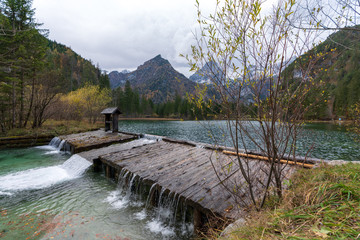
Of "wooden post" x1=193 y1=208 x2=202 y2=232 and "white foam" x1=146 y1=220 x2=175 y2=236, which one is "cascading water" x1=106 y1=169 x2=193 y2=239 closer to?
"white foam" x1=146 y1=220 x2=175 y2=236

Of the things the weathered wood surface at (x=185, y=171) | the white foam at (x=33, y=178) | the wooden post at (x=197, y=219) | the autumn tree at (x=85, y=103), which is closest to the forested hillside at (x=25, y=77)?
the autumn tree at (x=85, y=103)

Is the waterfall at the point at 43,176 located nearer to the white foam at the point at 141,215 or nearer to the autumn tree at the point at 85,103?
the white foam at the point at 141,215

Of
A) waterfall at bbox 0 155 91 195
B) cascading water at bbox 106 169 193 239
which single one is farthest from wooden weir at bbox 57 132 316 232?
waterfall at bbox 0 155 91 195

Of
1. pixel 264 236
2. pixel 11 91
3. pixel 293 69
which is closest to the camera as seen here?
pixel 264 236

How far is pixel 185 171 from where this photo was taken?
5.45 meters

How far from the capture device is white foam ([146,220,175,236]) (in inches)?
158

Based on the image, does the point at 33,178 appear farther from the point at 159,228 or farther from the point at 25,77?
the point at 25,77

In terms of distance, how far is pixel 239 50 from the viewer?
238 centimetres

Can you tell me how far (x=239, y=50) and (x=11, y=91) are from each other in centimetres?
2303

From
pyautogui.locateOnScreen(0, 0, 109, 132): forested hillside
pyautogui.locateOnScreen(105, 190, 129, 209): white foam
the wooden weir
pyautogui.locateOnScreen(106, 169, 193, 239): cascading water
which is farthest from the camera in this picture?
pyautogui.locateOnScreen(0, 0, 109, 132): forested hillside

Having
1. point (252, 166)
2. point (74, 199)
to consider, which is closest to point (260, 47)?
point (252, 166)

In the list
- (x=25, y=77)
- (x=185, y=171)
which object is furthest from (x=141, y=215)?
(x=25, y=77)

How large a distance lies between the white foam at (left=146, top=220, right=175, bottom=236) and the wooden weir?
2.57 ft

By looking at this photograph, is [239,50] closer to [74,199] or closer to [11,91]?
[74,199]
